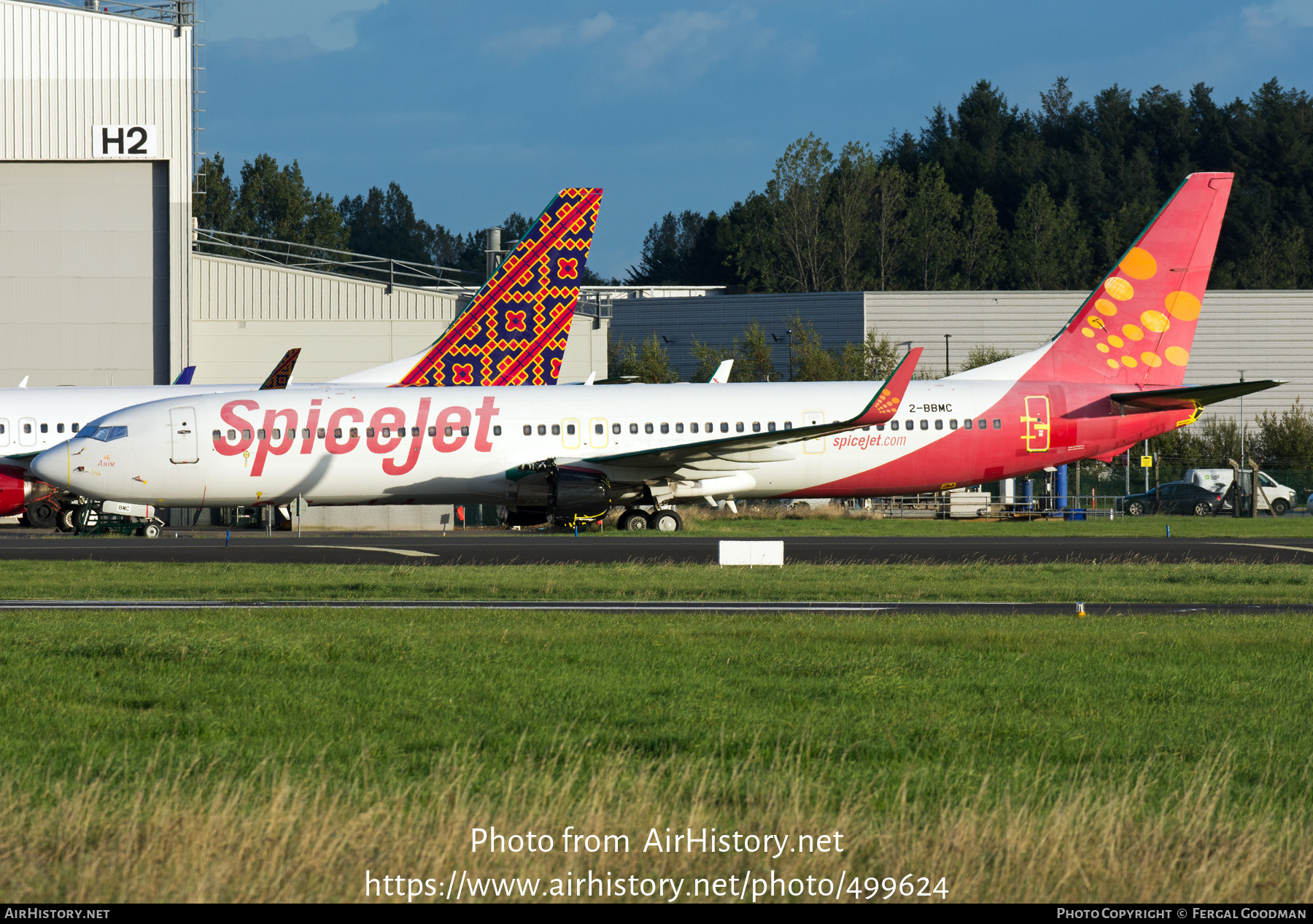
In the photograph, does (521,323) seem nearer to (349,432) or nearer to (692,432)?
(692,432)

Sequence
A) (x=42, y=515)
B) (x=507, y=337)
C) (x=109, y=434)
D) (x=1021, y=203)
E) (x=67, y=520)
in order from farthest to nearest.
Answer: (x=1021, y=203), (x=507, y=337), (x=42, y=515), (x=67, y=520), (x=109, y=434)

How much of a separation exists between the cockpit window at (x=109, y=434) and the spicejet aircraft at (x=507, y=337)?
511cm

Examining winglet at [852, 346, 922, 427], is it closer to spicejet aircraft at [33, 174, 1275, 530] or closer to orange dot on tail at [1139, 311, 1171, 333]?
spicejet aircraft at [33, 174, 1275, 530]

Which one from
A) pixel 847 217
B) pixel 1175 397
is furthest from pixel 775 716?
pixel 847 217

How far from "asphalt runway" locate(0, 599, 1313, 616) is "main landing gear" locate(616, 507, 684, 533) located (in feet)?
55.5

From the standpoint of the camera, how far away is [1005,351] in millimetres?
83188

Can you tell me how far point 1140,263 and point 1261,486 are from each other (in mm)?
23609

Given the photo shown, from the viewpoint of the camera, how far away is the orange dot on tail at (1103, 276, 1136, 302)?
127ft

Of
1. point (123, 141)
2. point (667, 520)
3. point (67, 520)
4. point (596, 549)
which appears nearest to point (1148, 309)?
point (667, 520)

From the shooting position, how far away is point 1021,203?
119938 mm

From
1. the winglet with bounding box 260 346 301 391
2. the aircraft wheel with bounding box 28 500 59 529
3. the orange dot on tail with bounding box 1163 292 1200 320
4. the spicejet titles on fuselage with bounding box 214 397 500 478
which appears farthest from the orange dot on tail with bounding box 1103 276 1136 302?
the aircraft wheel with bounding box 28 500 59 529

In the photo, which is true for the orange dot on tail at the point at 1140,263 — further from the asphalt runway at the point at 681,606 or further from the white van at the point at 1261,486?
the asphalt runway at the point at 681,606

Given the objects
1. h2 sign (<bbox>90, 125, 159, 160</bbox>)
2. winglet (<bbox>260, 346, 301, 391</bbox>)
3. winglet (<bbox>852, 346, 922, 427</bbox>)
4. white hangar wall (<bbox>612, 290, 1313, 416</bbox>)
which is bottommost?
winglet (<bbox>852, 346, 922, 427</bbox>)
